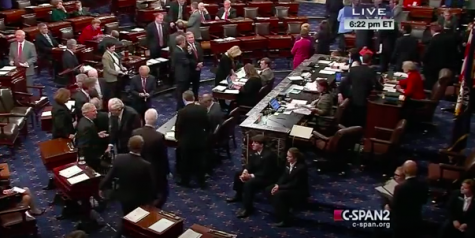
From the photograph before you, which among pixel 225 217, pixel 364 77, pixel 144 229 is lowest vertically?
pixel 225 217

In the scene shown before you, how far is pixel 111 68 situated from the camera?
11492 mm

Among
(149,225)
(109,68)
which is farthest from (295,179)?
(109,68)

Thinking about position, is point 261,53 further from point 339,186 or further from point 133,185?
point 133,185

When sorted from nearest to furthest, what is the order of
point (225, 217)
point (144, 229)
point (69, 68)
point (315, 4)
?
1. point (144, 229)
2. point (225, 217)
3. point (69, 68)
4. point (315, 4)

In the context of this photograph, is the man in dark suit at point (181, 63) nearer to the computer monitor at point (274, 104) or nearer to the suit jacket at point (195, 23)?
the computer monitor at point (274, 104)

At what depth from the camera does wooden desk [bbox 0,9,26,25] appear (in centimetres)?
1541

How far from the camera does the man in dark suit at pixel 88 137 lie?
8445 millimetres

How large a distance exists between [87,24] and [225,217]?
8.37m

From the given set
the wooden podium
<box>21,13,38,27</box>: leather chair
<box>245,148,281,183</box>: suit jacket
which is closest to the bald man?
<box>245,148,281,183</box>: suit jacket

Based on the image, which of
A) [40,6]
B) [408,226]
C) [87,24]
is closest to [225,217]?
[408,226]

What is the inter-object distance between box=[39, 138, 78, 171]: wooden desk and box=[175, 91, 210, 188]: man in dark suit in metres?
1.57

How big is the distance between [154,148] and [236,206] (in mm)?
1644

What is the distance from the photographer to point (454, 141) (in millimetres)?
9328

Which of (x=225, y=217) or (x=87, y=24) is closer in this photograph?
(x=225, y=217)
